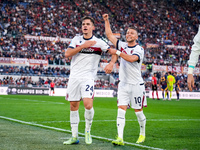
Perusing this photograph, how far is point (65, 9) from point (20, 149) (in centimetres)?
4285

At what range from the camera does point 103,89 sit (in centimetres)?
3478

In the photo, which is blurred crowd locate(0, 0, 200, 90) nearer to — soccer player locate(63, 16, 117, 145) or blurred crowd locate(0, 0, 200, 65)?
blurred crowd locate(0, 0, 200, 65)

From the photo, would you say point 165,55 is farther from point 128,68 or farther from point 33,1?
point 128,68

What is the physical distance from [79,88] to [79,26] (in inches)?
1572

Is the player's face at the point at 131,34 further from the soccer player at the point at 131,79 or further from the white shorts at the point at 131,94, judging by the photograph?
the white shorts at the point at 131,94

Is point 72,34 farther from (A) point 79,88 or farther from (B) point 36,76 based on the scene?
(A) point 79,88

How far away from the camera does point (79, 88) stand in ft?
21.0

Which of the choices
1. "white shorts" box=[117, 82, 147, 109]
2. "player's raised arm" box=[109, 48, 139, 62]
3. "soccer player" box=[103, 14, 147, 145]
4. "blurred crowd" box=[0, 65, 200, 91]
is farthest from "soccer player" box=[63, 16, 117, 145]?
"blurred crowd" box=[0, 65, 200, 91]

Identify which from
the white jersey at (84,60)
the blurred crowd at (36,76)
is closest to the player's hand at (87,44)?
the white jersey at (84,60)

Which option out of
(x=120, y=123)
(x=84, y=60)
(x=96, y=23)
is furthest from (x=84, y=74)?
(x=96, y=23)

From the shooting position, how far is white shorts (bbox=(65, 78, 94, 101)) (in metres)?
6.34

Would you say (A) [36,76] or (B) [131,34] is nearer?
(B) [131,34]

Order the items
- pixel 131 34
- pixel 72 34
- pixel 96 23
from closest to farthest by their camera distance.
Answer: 1. pixel 131 34
2. pixel 72 34
3. pixel 96 23

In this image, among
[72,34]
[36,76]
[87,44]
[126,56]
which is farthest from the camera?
[72,34]
